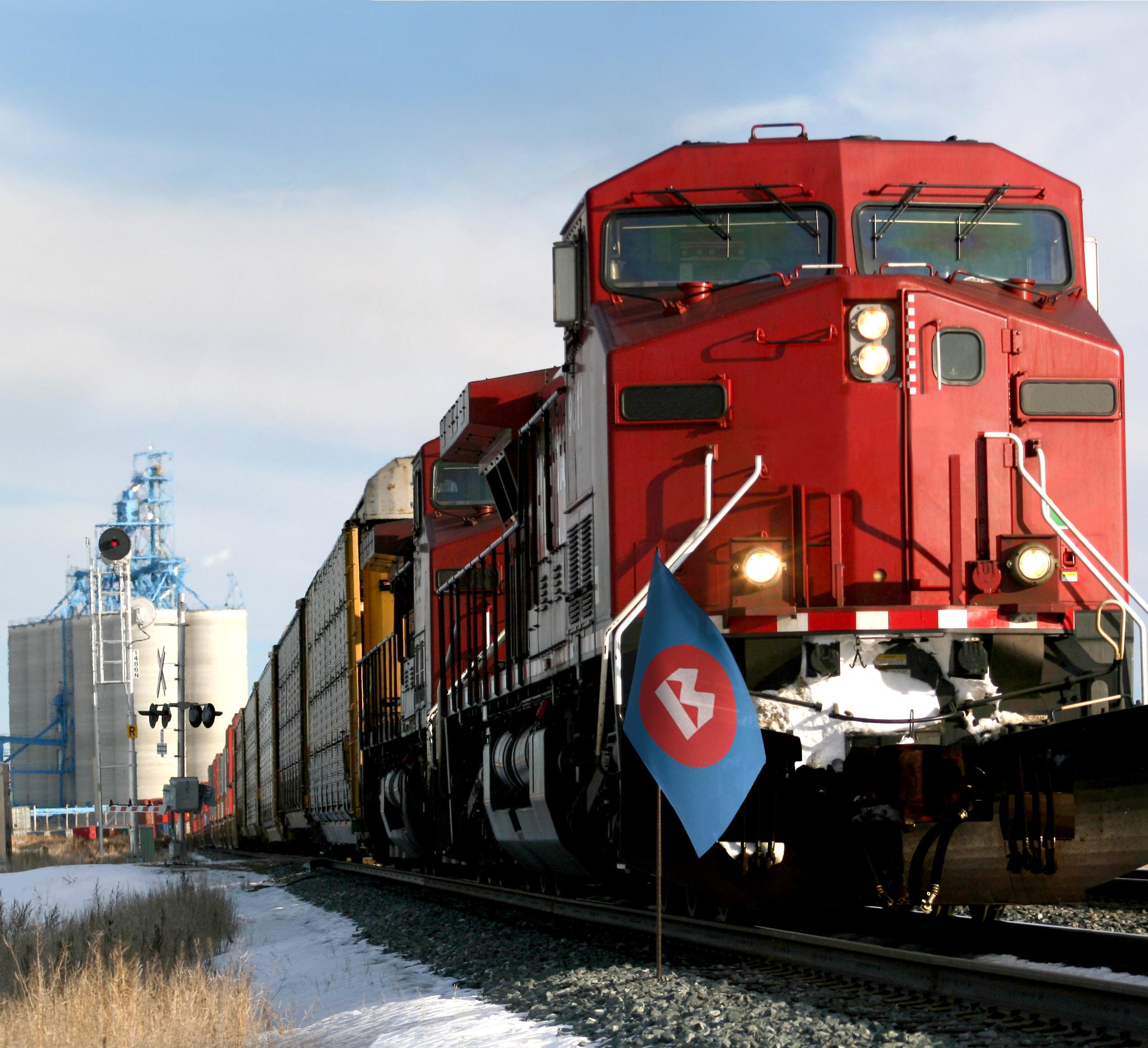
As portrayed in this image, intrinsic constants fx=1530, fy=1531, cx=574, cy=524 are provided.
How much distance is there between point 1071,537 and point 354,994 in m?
4.39

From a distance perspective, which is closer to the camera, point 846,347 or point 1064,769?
point 1064,769

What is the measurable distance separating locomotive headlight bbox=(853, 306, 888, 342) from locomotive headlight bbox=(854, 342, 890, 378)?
22 mm

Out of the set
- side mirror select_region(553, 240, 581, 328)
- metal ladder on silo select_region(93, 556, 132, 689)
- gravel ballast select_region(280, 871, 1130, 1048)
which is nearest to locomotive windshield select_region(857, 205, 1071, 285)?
side mirror select_region(553, 240, 581, 328)

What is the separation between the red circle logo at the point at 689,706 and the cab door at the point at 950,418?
5.57 ft

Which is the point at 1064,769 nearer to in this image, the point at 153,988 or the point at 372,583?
the point at 153,988

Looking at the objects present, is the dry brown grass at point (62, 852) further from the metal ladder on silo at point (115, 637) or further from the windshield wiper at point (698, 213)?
the windshield wiper at point (698, 213)

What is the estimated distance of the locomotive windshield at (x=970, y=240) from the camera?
8.41 metres

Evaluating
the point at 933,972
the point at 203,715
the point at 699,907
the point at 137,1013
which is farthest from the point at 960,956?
the point at 203,715

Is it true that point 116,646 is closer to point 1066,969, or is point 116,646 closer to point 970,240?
point 970,240

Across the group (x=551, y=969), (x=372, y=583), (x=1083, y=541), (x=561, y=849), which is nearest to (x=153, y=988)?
(x=551, y=969)

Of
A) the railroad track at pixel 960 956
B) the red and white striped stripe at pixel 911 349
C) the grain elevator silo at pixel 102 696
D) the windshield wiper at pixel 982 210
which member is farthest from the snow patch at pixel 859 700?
the grain elevator silo at pixel 102 696

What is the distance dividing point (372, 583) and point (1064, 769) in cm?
1553

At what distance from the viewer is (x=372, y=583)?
2159cm

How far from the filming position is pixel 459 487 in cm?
1666
